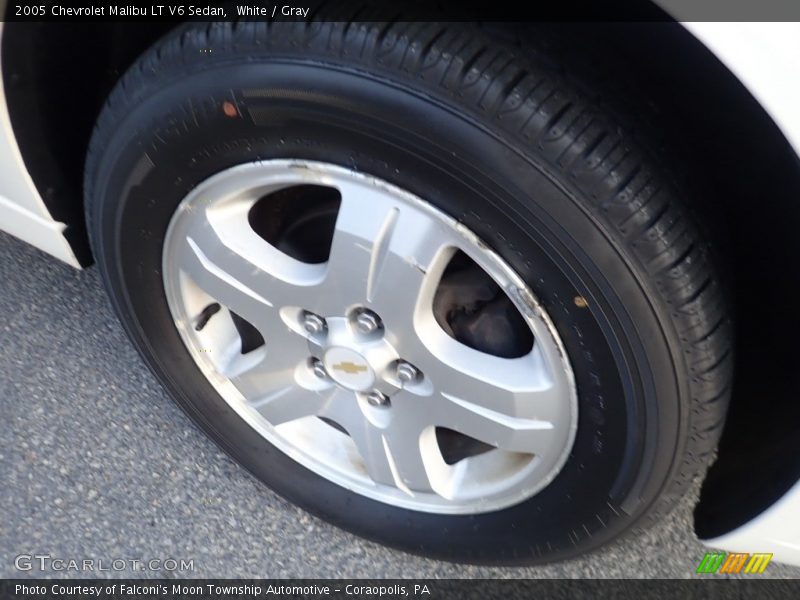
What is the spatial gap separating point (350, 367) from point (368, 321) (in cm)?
11

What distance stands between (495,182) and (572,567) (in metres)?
0.83

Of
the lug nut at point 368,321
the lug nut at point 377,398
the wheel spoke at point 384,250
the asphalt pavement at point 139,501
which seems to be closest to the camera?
the wheel spoke at point 384,250

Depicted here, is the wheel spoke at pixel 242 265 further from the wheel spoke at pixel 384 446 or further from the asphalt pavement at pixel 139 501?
the asphalt pavement at pixel 139 501

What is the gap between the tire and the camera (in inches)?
33.8

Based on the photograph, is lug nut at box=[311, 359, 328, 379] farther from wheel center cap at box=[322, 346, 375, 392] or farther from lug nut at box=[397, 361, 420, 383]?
lug nut at box=[397, 361, 420, 383]

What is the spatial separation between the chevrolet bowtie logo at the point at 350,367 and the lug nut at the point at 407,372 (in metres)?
0.06

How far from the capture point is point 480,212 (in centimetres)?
91

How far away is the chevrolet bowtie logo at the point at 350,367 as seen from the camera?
46.0 inches

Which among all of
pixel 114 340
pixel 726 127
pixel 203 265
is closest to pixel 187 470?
pixel 114 340

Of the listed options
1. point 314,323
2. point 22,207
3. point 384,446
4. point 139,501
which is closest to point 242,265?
point 314,323

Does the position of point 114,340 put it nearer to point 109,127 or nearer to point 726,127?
point 109,127

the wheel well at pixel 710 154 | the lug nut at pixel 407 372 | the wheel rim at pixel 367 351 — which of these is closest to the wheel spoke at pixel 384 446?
the wheel rim at pixel 367 351

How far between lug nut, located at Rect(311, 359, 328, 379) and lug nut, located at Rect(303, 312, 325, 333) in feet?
0.25

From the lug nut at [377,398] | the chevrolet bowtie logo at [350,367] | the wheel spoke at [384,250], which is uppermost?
the wheel spoke at [384,250]
